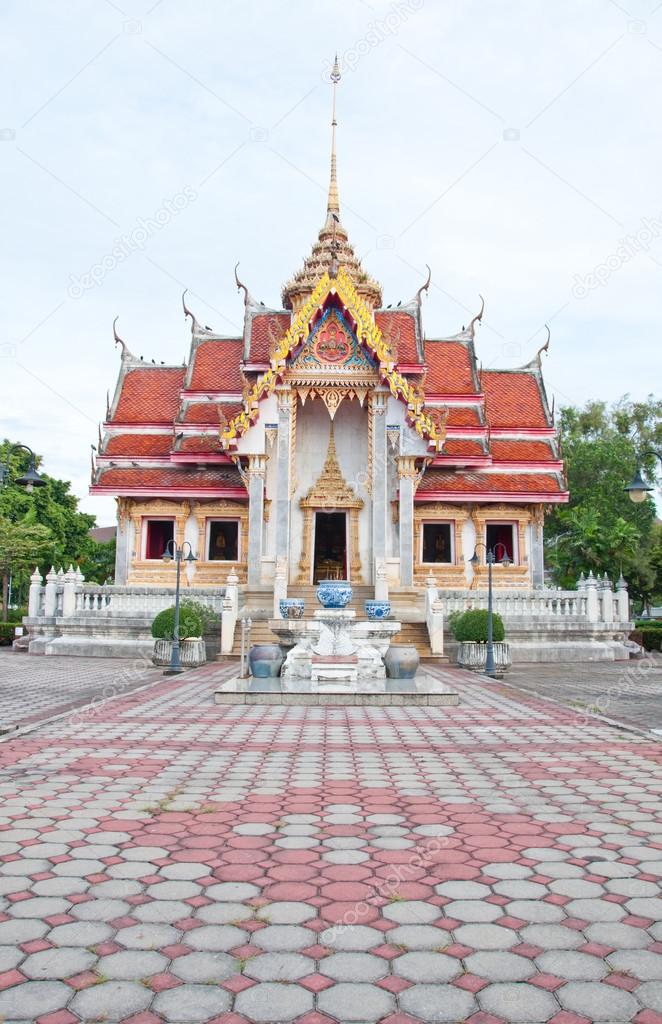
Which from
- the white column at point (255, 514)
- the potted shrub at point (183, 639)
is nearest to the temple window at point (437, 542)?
the white column at point (255, 514)

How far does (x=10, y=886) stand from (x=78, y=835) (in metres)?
0.86

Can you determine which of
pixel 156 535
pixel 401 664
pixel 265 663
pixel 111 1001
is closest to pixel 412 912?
pixel 111 1001

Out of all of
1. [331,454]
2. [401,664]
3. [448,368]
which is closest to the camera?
[401,664]

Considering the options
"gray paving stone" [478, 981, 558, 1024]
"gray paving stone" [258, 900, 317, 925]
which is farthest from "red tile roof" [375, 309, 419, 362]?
"gray paving stone" [478, 981, 558, 1024]

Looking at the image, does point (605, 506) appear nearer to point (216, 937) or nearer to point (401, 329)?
point (401, 329)

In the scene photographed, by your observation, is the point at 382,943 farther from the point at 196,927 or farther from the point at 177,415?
the point at 177,415

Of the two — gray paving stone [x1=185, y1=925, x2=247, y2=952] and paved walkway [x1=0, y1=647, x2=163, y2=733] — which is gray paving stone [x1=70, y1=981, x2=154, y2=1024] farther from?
paved walkway [x1=0, y1=647, x2=163, y2=733]

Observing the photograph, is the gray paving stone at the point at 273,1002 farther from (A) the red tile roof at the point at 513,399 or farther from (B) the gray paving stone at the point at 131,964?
(A) the red tile roof at the point at 513,399

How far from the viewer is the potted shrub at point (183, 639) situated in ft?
58.3

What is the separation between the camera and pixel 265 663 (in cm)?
1366

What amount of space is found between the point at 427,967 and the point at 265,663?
10572mm

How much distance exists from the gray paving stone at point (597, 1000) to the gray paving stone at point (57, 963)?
1.81 meters

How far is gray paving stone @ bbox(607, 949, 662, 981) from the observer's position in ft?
10.4

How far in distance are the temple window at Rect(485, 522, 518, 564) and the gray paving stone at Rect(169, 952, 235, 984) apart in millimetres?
22116
